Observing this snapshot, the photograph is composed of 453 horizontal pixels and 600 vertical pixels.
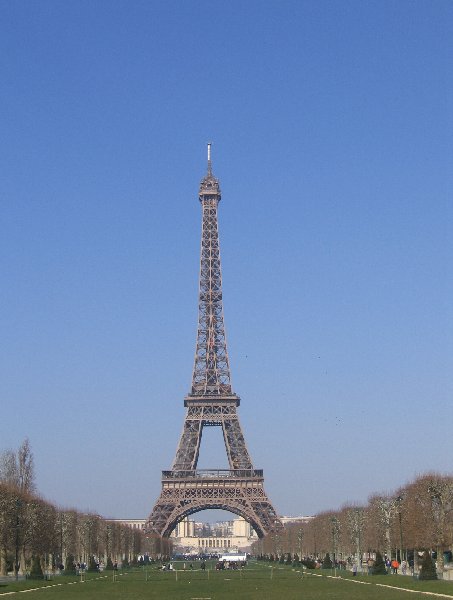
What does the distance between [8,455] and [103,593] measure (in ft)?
210

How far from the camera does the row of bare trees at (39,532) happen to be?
8600cm

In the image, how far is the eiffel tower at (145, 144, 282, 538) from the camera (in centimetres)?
15412

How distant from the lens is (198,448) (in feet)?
521

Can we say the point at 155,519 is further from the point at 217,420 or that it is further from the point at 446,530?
the point at 446,530

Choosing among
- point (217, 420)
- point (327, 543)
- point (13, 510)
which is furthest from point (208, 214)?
point (13, 510)

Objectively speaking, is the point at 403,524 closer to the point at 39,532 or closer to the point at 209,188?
the point at 39,532

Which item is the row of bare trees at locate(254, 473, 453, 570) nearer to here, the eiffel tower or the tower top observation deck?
the eiffel tower

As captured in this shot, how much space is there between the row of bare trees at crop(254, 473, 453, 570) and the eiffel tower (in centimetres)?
2098

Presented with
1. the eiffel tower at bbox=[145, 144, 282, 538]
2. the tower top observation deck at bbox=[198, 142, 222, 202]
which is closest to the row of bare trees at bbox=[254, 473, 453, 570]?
the eiffel tower at bbox=[145, 144, 282, 538]

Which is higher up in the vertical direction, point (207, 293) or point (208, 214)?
point (208, 214)

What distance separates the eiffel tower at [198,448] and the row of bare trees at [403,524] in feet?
68.8

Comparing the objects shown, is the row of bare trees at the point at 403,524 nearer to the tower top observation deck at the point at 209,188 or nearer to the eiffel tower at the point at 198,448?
the eiffel tower at the point at 198,448

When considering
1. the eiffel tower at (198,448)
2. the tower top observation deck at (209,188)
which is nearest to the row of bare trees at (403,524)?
the eiffel tower at (198,448)

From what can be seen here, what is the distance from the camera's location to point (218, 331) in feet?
532
